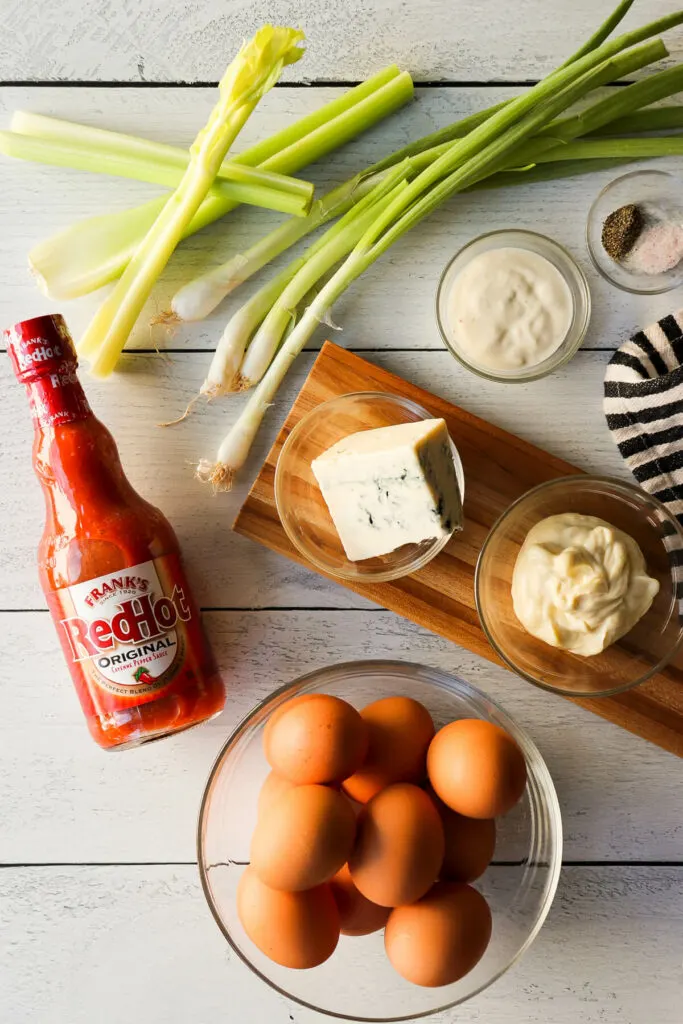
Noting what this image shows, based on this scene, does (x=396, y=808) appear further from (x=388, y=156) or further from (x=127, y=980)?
(x=388, y=156)

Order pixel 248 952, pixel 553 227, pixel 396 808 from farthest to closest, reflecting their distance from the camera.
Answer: pixel 553 227 < pixel 248 952 < pixel 396 808

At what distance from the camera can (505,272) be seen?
46.8 inches

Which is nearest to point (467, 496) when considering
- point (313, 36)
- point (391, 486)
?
point (391, 486)

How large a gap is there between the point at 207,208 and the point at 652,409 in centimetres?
72

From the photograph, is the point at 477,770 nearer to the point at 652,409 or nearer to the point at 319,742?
the point at 319,742

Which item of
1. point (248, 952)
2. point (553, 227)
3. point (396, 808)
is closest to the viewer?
point (396, 808)

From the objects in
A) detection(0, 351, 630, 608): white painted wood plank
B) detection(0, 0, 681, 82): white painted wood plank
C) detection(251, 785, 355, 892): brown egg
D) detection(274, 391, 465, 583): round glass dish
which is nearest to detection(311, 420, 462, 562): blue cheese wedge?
detection(274, 391, 465, 583): round glass dish

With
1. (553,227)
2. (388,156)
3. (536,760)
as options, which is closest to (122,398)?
(388,156)

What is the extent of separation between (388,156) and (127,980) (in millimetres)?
1318

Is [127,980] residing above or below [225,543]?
below

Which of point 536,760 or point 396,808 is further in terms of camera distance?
point 536,760

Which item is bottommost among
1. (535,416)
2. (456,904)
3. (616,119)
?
(456,904)

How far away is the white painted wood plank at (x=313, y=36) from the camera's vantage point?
1211 mm

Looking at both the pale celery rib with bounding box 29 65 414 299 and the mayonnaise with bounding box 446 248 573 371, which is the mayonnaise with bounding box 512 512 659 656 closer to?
the mayonnaise with bounding box 446 248 573 371
